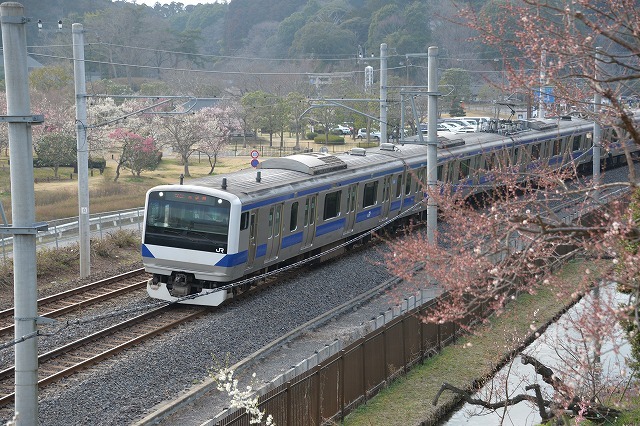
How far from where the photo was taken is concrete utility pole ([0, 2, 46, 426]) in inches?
399

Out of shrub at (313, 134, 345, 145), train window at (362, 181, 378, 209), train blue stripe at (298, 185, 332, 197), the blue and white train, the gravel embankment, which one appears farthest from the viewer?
shrub at (313, 134, 345, 145)

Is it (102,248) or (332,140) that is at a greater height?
(102,248)

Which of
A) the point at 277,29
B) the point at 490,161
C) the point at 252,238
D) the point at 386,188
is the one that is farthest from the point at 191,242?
the point at 277,29

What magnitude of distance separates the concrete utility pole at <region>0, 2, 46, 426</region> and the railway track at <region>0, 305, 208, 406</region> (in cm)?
252

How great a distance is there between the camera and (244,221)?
59.6 feet

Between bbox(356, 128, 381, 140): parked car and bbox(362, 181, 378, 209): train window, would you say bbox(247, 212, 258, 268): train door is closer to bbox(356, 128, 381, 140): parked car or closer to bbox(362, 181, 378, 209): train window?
bbox(362, 181, 378, 209): train window

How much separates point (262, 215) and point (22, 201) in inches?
→ 351

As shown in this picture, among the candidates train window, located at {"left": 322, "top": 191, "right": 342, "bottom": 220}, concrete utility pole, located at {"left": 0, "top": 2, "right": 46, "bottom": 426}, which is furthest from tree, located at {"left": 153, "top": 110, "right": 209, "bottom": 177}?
concrete utility pole, located at {"left": 0, "top": 2, "right": 46, "bottom": 426}

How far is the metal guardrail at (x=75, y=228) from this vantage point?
27.0 metres

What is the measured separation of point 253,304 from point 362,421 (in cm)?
526

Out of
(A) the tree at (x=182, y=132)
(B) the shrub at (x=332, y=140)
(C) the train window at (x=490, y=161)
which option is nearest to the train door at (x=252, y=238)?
(C) the train window at (x=490, y=161)

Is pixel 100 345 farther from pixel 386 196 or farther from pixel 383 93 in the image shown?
pixel 383 93

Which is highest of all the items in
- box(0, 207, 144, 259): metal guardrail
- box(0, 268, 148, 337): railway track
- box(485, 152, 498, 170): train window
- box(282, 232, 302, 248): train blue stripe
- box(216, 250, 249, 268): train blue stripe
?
box(485, 152, 498, 170): train window

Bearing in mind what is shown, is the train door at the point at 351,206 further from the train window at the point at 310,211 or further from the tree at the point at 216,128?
the tree at the point at 216,128
